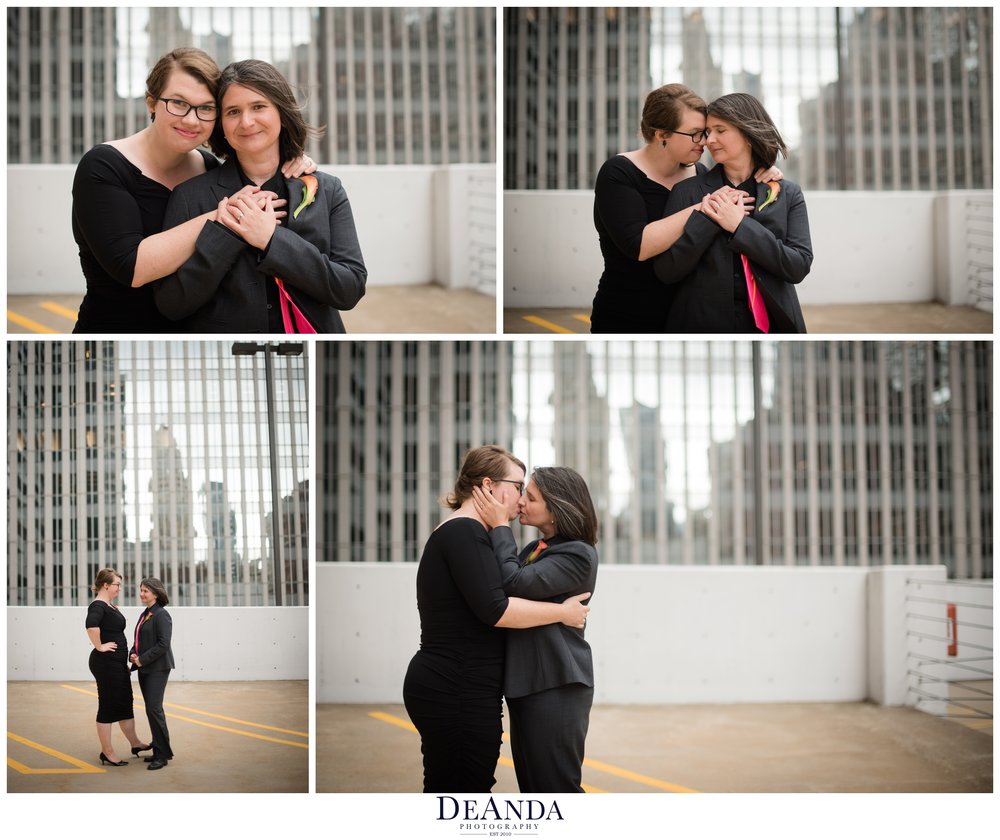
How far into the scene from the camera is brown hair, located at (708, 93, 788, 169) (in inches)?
134

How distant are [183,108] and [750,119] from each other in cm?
172

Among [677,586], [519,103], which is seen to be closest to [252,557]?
[519,103]

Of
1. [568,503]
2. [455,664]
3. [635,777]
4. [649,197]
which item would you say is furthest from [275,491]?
[635,777]

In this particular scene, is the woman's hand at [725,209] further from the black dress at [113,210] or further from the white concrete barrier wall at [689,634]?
the white concrete barrier wall at [689,634]

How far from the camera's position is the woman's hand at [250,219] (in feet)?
10.9

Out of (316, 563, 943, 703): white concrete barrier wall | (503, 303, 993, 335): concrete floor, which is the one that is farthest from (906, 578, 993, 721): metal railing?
(503, 303, 993, 335): concrete floor

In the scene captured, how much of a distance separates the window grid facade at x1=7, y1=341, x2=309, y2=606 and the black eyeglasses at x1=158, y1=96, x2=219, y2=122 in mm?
950

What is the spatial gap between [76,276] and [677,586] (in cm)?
396

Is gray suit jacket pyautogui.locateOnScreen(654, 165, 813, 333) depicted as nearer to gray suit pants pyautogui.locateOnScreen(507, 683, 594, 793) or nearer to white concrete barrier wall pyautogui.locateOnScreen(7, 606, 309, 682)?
gray suit pants pyautogui.locateOnScreen(507, 683, 594, 793)

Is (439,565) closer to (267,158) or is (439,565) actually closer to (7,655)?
(267,158)

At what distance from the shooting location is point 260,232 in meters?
3.34

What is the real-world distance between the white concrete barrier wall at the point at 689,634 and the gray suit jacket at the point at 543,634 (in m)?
3.10

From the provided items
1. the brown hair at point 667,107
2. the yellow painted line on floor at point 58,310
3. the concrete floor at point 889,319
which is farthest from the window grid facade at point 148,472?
the brown hair at point 667,107

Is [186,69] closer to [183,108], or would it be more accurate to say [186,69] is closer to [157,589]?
[183,108]
